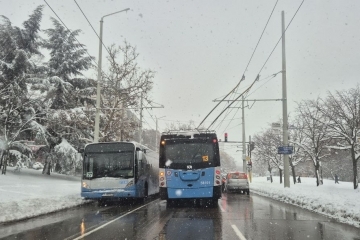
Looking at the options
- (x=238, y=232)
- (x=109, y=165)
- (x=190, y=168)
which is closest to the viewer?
(x=238, y=232)

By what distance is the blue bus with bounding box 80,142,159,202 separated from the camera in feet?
56.7

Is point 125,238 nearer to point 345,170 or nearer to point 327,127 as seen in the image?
point 327,127

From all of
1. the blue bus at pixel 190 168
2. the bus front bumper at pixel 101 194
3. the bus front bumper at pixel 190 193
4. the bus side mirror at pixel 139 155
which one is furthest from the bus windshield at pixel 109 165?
the bus front bumper at pixel 190 193

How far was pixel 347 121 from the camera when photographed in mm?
27344

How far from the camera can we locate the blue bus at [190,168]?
15.6 m

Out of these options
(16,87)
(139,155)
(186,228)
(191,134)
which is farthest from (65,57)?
(186,228)

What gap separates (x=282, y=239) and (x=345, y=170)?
68938 mm

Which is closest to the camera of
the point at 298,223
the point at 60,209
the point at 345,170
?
the point at 298,223

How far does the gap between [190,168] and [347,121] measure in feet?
54.9

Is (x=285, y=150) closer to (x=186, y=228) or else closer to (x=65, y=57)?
(x=186, y=228)

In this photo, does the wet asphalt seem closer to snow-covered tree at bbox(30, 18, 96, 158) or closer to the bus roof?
the bus roof

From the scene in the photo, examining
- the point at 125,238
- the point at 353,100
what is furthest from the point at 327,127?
the point at 125,238

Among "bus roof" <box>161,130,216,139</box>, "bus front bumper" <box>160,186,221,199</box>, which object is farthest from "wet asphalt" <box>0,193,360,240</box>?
"bus roof" <box>161,130,216,139</box>

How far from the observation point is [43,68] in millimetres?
32875
